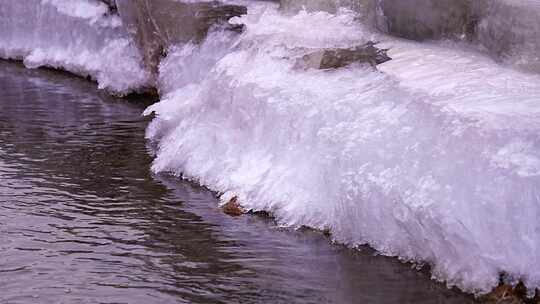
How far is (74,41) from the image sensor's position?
16.6 metres

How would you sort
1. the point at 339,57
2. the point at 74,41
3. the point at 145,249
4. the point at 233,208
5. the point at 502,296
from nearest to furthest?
the point at 502,296, the point at 145,249, the point at 233,208, the point at 339,57, the point at 74,41

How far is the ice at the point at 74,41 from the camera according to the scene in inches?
572

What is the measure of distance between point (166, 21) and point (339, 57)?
187 inches

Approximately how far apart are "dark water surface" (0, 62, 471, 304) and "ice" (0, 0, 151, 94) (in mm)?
4557

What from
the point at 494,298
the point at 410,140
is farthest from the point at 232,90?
the point at 494,298

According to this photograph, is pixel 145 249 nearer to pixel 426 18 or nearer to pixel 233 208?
pixel 233 208

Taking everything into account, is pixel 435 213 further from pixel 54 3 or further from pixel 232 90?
pixel 54 3

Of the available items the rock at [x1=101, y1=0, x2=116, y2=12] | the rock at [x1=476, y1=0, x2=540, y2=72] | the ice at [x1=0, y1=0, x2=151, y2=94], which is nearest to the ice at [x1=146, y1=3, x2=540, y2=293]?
the rock at [x1=476, y1=0, x2=540, y2=72]

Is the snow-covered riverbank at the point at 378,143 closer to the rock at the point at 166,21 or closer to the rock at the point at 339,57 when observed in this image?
the rock at the point at 339,57

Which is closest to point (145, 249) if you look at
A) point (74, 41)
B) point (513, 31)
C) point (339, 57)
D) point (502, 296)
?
point (502, 296)

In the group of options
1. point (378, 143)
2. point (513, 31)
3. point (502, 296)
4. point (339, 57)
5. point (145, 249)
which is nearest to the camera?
point (502, 296)

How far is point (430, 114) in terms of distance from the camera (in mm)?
6590

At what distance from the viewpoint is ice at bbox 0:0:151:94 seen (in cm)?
1454

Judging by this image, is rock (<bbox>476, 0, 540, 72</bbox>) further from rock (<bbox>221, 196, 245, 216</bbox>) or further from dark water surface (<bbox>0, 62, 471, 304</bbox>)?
rock (<bbox>221, 196, 245, 216</bbox>)
